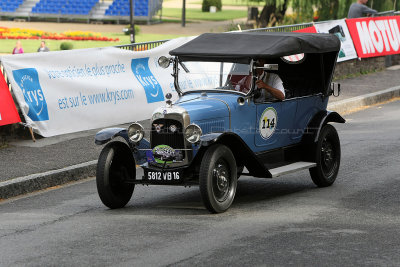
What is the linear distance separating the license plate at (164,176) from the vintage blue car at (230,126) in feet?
0.04

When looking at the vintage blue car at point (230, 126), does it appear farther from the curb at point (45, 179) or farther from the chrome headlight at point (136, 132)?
the curb at point (45, 179)

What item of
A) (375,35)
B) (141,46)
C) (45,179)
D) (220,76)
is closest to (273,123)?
(220,76)

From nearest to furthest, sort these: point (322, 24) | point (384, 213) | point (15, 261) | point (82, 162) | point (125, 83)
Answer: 1. point (15, 261)
2. point (384, 213)
3. point (82, 162)
4. point (125, 83)
5. point (322, 24)

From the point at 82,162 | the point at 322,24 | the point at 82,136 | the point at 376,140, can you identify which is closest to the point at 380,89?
the point at 322,24

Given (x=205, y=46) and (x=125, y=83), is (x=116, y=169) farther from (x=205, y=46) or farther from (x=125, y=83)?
(x=125, y=83)

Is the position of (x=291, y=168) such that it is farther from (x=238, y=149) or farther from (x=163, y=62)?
(x=163, y=62)

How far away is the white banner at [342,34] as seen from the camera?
22219 mm

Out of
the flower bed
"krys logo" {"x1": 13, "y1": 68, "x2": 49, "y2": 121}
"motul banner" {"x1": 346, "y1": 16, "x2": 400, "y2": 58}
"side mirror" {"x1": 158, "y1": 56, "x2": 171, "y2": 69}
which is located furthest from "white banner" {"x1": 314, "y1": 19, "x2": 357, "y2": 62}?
the flower bed

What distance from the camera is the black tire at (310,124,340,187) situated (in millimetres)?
10438

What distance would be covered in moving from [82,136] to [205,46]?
4.97 meters

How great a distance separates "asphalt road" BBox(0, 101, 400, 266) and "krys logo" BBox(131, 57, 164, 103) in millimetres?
4964

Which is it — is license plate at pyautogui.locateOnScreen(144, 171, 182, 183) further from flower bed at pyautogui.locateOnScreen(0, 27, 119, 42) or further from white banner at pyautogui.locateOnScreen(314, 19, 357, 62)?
flower bed at pyautogui.locateOnScreen(0, 27, 119, 42)

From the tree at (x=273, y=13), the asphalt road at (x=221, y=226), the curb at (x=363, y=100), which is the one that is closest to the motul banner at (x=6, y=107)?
the asphalt road at (x=221, y=226)

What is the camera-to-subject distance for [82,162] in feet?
39.9
